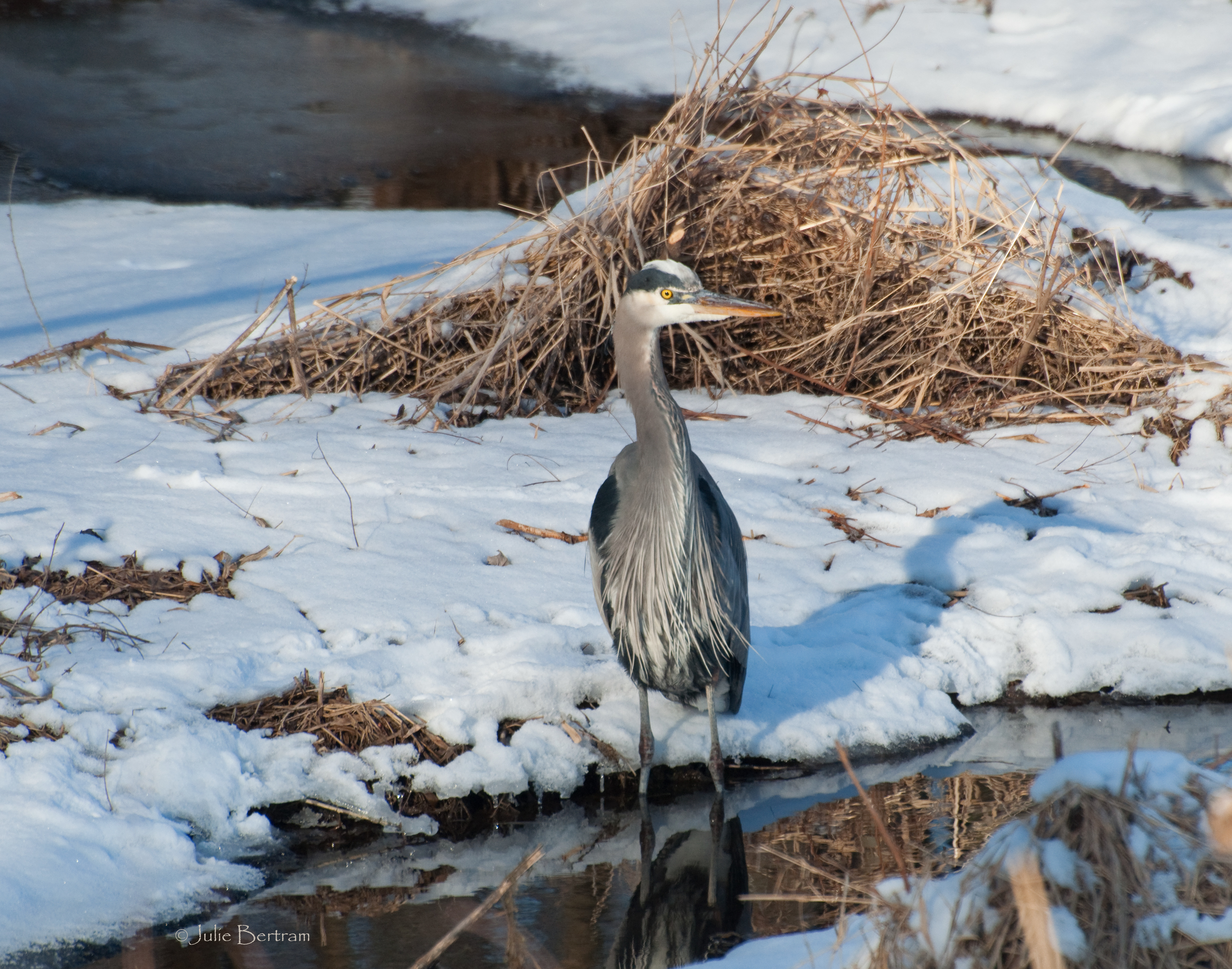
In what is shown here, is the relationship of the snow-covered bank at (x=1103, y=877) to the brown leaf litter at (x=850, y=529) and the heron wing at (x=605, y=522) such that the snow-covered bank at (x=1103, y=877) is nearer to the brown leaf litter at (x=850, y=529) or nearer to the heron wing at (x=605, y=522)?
the heron wing at (x=605, y=522)

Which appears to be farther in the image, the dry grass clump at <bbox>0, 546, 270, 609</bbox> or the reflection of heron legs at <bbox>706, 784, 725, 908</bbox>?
the dry grass clump at <bbox>0, 546, 270, 609</bbox>

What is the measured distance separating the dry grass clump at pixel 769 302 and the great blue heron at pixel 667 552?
7.11ft

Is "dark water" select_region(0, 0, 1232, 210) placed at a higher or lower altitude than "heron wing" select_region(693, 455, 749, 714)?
higher

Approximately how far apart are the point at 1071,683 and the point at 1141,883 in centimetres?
215

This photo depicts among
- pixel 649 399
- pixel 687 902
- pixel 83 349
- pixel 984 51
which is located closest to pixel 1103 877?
pixel 687 902

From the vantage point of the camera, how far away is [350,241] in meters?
7.65

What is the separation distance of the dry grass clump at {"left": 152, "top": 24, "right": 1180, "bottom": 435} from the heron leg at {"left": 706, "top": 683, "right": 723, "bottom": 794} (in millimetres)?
2533

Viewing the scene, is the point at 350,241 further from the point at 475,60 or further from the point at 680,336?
the point at 475,60

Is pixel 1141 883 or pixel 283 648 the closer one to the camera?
pixel 1141 883

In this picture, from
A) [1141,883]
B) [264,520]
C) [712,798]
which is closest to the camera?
[1141,883]

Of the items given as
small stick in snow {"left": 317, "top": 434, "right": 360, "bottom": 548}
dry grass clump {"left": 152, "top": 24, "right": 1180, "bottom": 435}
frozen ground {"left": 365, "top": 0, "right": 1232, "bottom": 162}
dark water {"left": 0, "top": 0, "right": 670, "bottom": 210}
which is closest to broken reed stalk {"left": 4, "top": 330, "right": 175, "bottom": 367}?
dry grass clump {"left": 152, "top": 24, "right": 1180, "bottom": 435}

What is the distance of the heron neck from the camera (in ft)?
10.9

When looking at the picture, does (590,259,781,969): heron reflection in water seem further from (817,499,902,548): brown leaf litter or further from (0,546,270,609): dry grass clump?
(0,546,270,609): dry grass clump

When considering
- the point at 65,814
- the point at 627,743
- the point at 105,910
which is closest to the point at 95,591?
the point at 65,814
